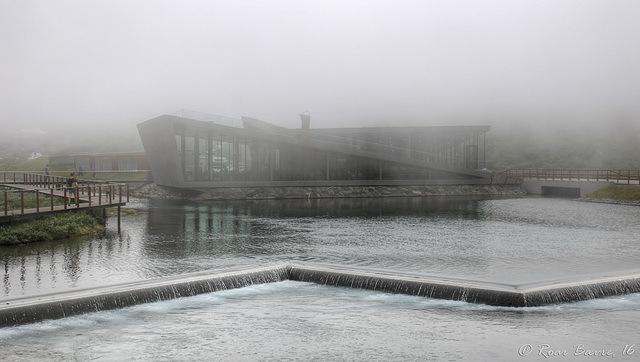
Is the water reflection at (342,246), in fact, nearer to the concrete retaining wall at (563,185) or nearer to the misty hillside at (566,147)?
the concrete retaining wall at (563,185)

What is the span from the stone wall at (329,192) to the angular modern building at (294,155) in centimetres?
69

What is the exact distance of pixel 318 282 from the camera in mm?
16000

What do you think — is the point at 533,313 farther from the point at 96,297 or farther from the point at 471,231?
the point at 471,231

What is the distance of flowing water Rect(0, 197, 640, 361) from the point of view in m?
10.6

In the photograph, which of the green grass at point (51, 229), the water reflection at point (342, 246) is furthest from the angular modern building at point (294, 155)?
the green grass at point (51, 229)

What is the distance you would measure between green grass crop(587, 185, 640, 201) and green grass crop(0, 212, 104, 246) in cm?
4408

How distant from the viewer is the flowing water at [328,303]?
1056cm

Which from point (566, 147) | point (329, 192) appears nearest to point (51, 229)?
point (329, 192)

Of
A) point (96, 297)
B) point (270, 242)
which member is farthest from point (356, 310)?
point (270, 242)

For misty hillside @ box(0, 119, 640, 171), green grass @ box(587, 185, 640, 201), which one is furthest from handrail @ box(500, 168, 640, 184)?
misty hillside @ box(0, 119, 640, 171)

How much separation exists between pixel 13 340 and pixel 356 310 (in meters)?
7.45

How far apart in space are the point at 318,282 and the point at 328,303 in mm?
2291

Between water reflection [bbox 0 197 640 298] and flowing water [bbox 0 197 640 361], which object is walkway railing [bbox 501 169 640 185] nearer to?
water reflection [bbox 0 197 640 298]

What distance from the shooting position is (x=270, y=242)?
23.6 meters
